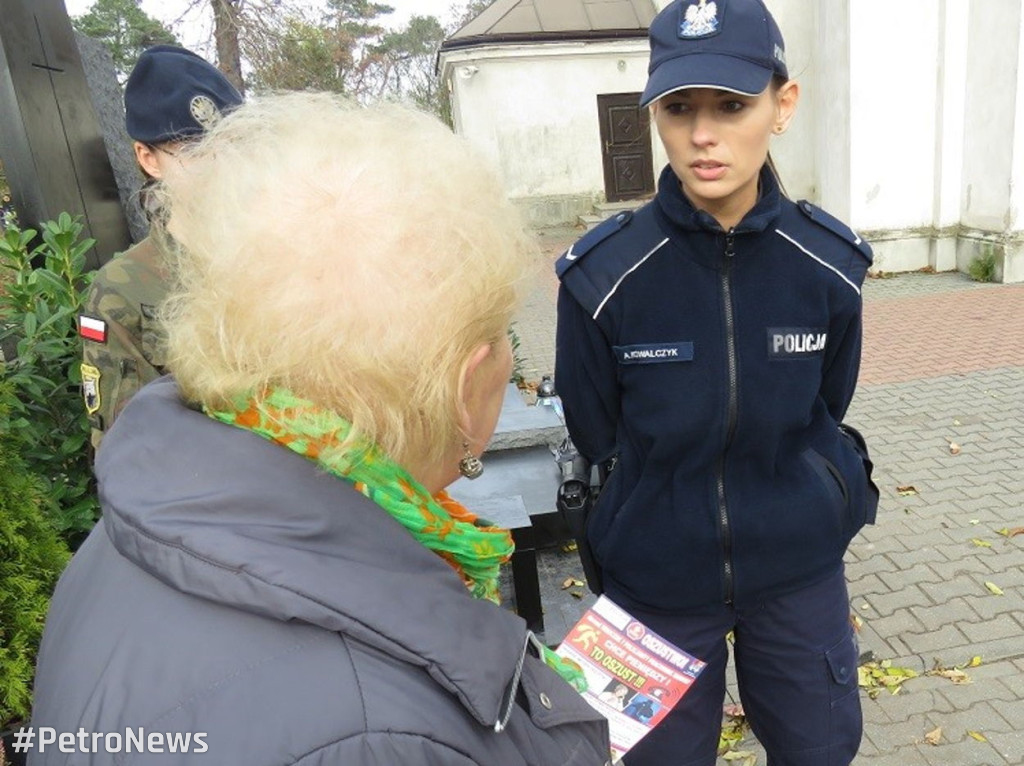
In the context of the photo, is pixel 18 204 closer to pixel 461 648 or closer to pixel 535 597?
pixel 535 597

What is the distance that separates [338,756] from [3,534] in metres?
1.67

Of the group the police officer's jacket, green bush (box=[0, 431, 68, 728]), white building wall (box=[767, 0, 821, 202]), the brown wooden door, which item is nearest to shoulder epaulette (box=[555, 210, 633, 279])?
the police officer's jacket

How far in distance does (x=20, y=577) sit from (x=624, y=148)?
16.7 m

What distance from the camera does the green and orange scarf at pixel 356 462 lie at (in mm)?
820

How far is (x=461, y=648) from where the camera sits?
0.77m

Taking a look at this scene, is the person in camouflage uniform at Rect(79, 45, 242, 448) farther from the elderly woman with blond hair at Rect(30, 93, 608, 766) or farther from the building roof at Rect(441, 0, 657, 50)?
the building roof at Rect(441, 0, 657, 50)

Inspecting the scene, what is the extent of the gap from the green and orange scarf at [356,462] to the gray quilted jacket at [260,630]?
2 centimetres

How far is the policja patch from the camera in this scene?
208 cm

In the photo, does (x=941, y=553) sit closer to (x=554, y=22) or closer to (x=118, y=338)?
(x=118, y=338)

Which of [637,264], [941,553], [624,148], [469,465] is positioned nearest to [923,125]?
[941,553]

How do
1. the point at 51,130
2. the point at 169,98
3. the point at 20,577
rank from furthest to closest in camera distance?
the point at 51,130, the point at 169,98, the point at 20,577

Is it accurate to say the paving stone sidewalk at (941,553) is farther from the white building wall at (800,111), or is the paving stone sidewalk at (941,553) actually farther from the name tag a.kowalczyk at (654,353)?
the white building wall at (800,111)

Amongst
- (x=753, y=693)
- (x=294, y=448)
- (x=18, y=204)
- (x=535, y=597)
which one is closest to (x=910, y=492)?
(x=535, y=597)

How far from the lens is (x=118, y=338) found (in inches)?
81.4
